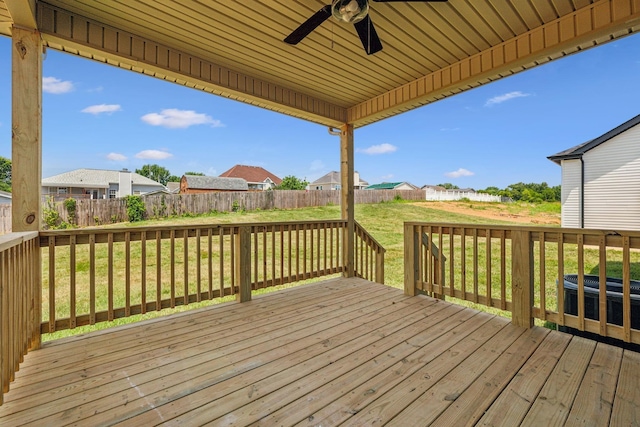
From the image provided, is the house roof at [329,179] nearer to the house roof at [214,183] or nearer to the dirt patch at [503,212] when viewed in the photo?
the house roof at [214,183]

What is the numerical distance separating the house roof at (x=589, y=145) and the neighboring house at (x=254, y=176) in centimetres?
1096

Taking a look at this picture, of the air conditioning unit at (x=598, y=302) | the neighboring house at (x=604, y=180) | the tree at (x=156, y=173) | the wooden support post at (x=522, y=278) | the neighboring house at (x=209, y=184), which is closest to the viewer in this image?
the air conditioning unit at (x=598, y=302)

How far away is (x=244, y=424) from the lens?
1365 mm

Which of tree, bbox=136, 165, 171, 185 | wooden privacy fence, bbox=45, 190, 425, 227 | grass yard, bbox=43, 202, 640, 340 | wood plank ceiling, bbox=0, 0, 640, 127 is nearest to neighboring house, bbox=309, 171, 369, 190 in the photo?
wooden privacy fence, bbox=45, 190, 425, 227

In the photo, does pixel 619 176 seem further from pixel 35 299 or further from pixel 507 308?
pixel 35 299

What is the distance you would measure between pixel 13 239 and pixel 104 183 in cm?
1123

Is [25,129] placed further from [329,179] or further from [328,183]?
[329,179]

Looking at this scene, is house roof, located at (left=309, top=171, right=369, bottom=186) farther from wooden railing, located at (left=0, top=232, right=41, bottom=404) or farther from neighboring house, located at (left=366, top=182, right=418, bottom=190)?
wooden railing, located at (left=0, top=232, right=41, bottom=404)

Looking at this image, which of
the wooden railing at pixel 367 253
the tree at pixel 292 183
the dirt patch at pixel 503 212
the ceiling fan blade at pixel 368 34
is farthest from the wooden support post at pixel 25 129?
the tree at pixel 292 183

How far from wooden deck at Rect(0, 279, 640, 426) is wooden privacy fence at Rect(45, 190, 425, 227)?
486 cm

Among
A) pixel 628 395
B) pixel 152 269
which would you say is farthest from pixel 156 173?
pixel 628 395

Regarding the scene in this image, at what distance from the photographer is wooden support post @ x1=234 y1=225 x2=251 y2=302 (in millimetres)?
3301

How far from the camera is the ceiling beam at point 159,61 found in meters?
2.37

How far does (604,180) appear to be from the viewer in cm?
479
